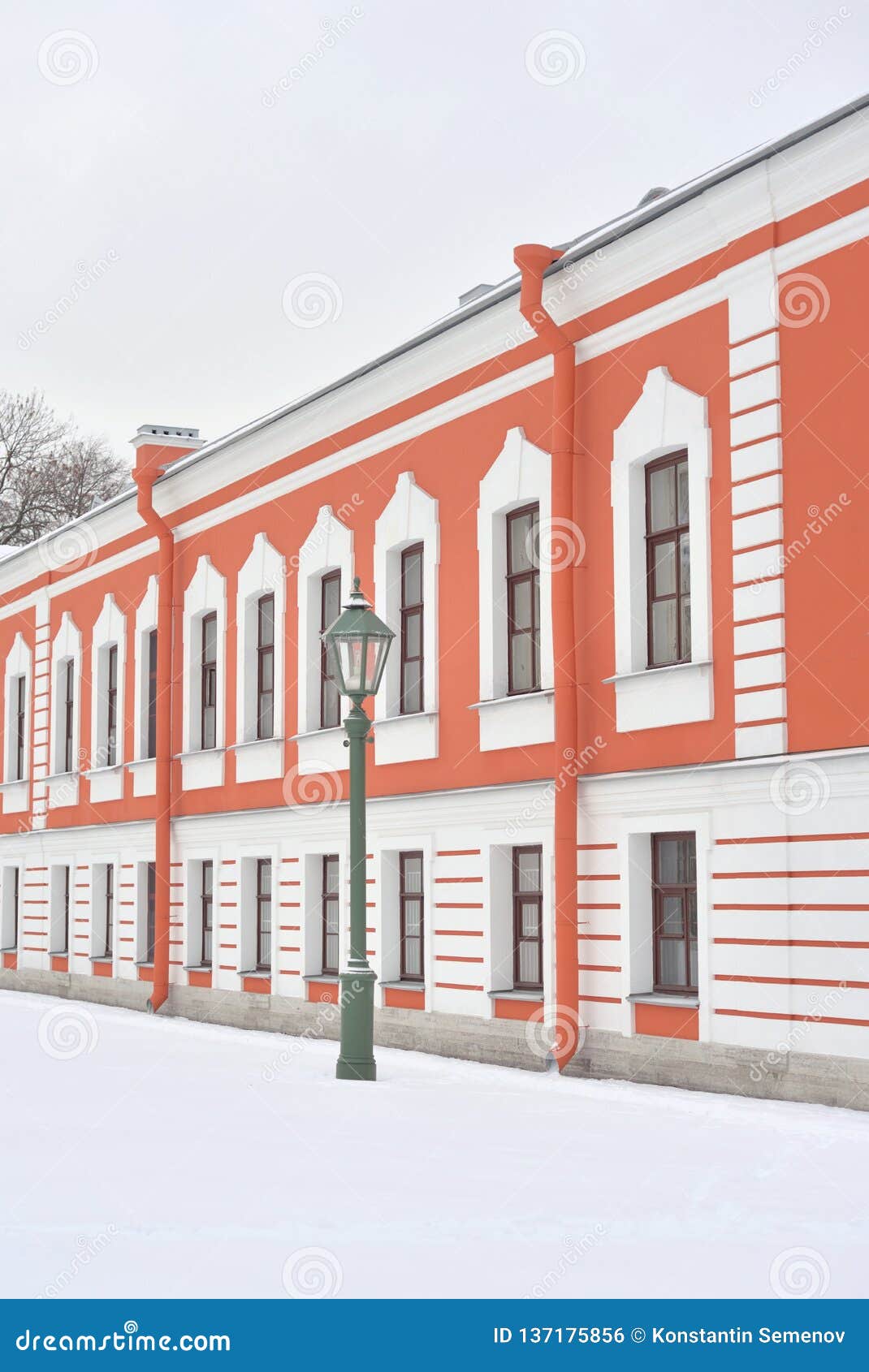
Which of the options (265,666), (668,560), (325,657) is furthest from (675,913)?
(265,666)

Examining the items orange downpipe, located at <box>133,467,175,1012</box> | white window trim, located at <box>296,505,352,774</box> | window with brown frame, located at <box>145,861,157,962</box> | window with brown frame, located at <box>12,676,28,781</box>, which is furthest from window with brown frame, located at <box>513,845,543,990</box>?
window with brown frame, located at <box>12,676,28,781</box>

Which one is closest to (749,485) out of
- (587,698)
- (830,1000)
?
(587,698)

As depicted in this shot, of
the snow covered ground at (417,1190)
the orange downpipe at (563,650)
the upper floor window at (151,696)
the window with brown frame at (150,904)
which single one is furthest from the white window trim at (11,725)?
the snow covered ground at (417,1190)

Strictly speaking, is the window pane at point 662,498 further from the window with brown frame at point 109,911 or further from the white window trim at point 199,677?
the window with brown frame at point 109,911

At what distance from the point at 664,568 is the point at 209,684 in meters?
9.31

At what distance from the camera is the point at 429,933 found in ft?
50.8

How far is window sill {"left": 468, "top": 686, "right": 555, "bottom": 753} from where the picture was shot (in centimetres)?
1396

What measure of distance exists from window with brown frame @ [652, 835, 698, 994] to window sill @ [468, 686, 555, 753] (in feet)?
5.35

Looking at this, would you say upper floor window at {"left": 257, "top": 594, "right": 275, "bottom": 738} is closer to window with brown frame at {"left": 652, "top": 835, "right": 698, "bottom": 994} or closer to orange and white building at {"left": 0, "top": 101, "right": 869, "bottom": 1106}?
orange and white building at {"left": 0, "top": 101, "right": 869, "bottom": 1106}

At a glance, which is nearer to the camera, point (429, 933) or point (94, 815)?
point (429, 933)

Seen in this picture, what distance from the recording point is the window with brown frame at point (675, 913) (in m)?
12.5

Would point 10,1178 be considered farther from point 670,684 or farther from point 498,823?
point 498,823

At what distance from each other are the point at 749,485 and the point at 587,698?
2.45 metres

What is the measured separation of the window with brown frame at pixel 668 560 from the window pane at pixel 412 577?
3814mm
